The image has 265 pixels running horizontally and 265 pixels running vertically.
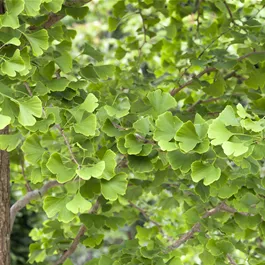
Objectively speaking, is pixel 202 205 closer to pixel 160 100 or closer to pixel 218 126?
pixel 160 100

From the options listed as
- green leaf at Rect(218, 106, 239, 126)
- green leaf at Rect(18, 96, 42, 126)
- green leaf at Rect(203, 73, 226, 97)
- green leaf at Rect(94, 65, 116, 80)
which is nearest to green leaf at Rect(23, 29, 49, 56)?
green leaf at Rect(18, 96, 42, 126)

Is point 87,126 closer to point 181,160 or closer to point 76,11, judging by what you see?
point 181,160

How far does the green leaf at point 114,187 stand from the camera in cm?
82

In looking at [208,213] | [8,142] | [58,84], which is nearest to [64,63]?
[58,84]

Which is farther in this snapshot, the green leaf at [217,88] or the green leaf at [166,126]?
the green leaf at [217,88]

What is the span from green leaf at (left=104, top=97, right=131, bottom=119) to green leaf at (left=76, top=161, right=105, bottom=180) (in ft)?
0.35

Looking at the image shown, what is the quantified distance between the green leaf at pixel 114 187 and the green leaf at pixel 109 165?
0.03 metres

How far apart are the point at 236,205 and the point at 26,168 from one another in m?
0.70

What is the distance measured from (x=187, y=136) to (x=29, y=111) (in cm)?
24

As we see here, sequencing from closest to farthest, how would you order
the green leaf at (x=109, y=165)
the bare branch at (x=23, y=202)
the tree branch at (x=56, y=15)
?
the green leaf at (x=109, y=165) → the tree branch at (x=56, y=15) → the bare branch at (x=23, y=202)

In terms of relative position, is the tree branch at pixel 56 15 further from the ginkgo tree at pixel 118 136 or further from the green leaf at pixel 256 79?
the green leaf at pixel 256 79

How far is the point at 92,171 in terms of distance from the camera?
30.0 inches

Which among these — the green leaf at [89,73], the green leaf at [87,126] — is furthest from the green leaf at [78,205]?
the green leaf at [89,73]

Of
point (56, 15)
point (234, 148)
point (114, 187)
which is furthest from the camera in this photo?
point (56, 15)
